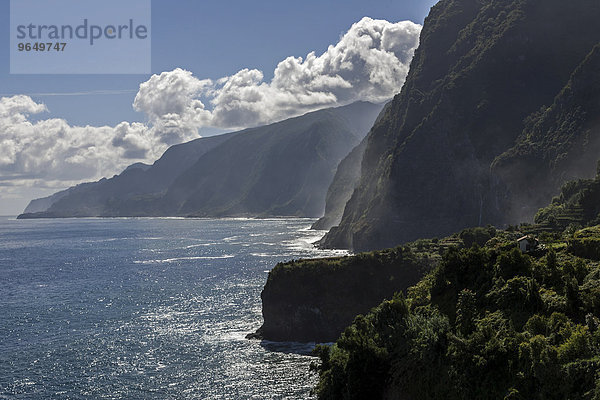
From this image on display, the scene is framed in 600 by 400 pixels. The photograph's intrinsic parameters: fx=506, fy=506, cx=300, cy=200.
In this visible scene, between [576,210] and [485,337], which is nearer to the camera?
[485,337]

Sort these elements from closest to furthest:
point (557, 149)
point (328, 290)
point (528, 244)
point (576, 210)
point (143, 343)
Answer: point (528, 244), point (143, 343), point (328, 290), point (576, 210), point (557, 149)

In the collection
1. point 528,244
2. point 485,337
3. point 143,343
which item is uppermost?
point 528,244

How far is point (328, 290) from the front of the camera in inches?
3711

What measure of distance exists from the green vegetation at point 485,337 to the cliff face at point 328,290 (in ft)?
105

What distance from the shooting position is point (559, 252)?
200 ft

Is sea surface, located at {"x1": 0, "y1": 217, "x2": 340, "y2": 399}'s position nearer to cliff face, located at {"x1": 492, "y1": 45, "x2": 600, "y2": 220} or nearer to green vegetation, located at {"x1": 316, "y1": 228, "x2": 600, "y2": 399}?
green vegetation, located at {"x1": 316, "y1": 228, "x2": 600, "y2": 399}

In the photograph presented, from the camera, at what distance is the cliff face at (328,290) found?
90.9 metres

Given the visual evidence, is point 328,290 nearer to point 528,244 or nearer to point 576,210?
point 528,244

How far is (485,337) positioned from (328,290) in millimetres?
51493

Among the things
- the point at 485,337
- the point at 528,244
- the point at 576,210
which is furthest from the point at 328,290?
the point at 576,210

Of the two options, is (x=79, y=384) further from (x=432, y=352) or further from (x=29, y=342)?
(x=432, y=352)

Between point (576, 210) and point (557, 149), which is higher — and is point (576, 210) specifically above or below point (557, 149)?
below

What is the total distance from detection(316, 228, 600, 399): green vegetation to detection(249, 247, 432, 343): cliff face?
32124 millimetres

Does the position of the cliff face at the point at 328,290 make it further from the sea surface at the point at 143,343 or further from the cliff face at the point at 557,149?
the cliff face at the point at 557,149
